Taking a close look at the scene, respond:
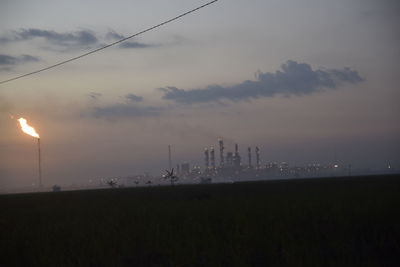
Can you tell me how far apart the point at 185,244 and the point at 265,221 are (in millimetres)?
4821

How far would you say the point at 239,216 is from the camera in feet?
59.9

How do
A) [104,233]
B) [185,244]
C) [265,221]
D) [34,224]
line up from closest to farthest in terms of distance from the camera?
[185,244]
[104,233]
[265,221]
[34,224]

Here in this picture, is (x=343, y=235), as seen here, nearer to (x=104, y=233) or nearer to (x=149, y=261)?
(x=149, y=261)

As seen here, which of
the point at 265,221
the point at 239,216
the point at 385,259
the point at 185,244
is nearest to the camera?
the point at 385,259

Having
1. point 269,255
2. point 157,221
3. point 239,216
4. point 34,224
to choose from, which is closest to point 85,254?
point 269,255

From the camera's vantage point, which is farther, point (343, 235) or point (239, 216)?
point (239, 216)

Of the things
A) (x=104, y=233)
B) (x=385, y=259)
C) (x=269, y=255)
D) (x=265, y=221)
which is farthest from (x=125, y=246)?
(x=385, y=259)

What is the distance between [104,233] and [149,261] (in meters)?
4.25

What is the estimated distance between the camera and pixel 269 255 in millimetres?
11305

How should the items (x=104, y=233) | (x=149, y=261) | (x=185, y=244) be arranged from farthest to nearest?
(x=104, y=233) → (x=185, y=244) → (x=149, y=261)

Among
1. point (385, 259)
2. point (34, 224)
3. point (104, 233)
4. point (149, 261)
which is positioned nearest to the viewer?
point (385, 259)

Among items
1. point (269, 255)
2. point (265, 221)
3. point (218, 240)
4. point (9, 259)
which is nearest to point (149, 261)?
point (218, 240)

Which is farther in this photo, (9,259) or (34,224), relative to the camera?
(34,224)

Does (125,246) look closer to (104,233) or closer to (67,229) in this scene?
(104,233)
